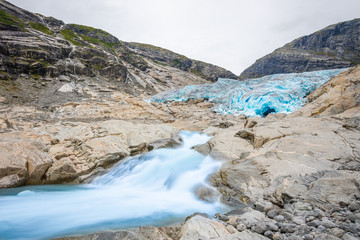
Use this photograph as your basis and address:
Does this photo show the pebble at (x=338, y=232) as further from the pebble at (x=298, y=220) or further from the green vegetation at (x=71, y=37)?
the green vegetation at (x=71, y=37)

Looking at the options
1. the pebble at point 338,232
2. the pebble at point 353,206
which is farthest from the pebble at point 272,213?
the pebble at point 353,206

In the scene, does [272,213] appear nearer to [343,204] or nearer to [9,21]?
[343,204]

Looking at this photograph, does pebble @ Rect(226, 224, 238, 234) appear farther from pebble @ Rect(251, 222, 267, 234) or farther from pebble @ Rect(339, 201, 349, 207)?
pebble @ Rect(339, 201, 349, 207)

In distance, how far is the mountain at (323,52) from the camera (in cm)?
7515

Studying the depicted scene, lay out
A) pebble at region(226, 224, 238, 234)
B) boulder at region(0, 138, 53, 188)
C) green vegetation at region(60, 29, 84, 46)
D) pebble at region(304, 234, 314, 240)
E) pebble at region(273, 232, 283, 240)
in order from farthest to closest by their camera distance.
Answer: green vegetation at region(60, 29, 84, 46) → boulder at region(0, 138, 53, 188) → pebble at region(226, 224, 238, 234) → pebble at region(273, 232, 283, 240) → pebble at region(304, 234, 314, 240)

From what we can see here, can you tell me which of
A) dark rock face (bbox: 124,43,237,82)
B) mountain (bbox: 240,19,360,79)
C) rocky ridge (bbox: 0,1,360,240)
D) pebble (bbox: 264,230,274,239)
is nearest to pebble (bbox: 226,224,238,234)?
rocky ridge (bbox: 0,1,360,240)

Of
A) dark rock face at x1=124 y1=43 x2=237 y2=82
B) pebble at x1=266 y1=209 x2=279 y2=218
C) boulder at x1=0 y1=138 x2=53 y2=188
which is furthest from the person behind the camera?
dark rock face at x1=124 y1=43 x2=237 y2=82

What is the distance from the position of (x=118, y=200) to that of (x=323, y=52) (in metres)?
110

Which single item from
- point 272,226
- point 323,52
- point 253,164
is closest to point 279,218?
point 272,226

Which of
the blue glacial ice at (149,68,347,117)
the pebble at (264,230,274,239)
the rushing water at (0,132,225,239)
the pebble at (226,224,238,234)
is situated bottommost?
the rushing water at (0,132,225,239)

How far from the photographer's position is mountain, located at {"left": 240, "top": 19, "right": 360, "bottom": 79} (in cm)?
7515

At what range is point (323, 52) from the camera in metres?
83.2

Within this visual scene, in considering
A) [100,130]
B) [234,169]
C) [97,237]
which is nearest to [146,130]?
[100,130]

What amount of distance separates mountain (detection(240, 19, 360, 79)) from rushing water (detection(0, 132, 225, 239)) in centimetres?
9160
